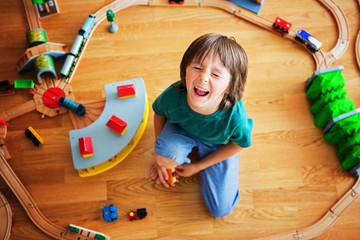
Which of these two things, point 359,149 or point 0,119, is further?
point 0,119

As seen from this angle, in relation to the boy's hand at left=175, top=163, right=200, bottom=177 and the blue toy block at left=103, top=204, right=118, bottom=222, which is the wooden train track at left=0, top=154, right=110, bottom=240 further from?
the boy's hand at left=175, top=163, right=200, bottom=177

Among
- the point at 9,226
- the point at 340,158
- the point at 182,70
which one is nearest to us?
the point at 182,70

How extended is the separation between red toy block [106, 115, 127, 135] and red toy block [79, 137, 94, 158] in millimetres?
92

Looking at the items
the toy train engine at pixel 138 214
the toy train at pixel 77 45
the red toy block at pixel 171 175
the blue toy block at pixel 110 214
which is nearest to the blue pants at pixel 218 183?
the red toy block at pixel 171 175

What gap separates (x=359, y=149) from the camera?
3.67 feet

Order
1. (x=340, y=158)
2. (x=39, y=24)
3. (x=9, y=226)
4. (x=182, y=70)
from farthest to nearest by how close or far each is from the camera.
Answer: (x=39, y=24), (x=340, y=158), (x=9, y=226), (x=182, y=70)

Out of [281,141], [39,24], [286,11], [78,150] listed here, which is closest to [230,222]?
[281,141]

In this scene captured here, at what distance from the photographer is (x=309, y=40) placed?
1286 mm

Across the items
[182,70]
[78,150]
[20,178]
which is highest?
[182,70]

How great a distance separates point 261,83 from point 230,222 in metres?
0.57

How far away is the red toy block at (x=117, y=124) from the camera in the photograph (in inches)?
43.4

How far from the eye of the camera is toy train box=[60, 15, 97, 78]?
49.3 inches

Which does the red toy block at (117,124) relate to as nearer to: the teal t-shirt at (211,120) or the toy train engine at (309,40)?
the teal t-shirt at (211,120)

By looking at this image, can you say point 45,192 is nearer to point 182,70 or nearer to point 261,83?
point 182,70
